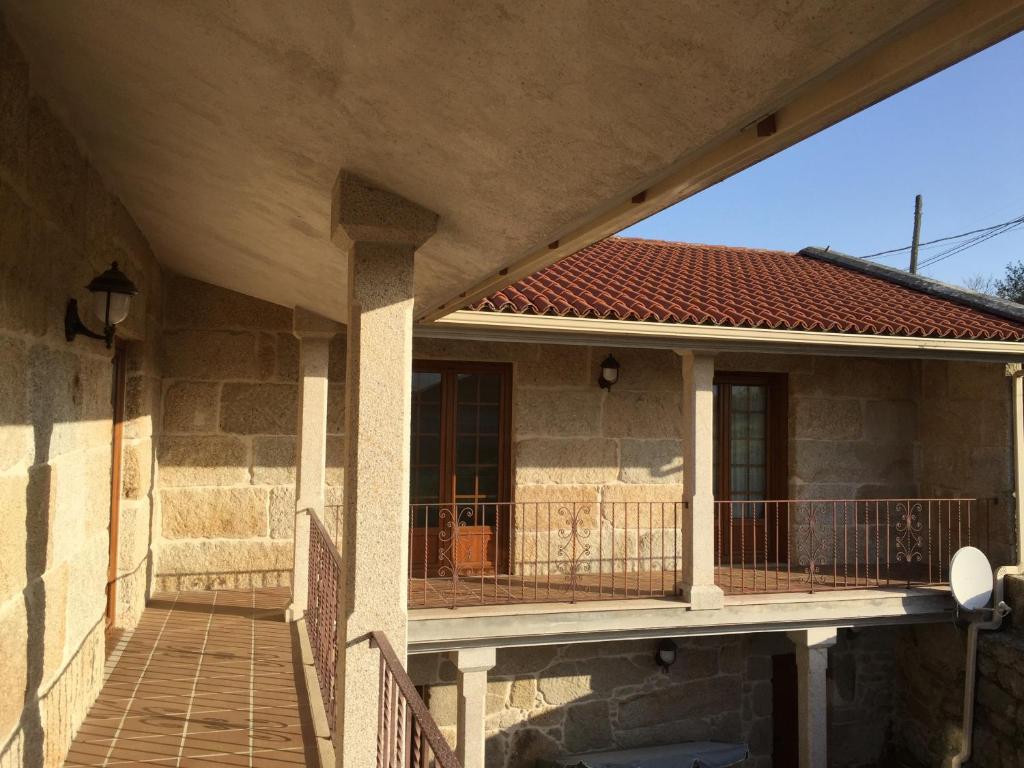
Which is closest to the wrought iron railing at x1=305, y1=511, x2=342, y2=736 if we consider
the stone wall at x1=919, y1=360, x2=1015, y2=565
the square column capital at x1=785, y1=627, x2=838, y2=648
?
the square column capital at x1=785, y1=627, x2=838, y2=648

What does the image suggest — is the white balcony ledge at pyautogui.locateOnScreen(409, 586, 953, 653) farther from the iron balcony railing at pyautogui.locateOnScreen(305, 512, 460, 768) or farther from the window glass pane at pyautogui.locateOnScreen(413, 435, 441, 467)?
the window glass pane at pyautogui.locateOnScreen(413, 435, 441, 467)

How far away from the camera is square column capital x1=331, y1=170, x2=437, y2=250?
8.69ft

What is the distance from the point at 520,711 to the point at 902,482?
16.0 feet

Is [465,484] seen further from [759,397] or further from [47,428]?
[47,428]

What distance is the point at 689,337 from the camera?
6211 mm

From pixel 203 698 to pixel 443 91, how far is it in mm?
3876

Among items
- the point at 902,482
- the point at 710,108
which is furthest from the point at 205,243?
the point at 902,482

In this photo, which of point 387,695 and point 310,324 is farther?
point 310,324

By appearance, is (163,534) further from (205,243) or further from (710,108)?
(710,108)

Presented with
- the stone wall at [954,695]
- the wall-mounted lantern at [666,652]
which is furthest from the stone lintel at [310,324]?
the stone wall at [954,695]

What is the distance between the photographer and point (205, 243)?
4953 mm

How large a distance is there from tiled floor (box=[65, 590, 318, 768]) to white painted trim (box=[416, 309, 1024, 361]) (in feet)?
8.45

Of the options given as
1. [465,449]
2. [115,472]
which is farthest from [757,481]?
[115,472]

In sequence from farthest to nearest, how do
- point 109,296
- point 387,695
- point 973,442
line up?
point 973,442 → point 109,296 → point 387,695
